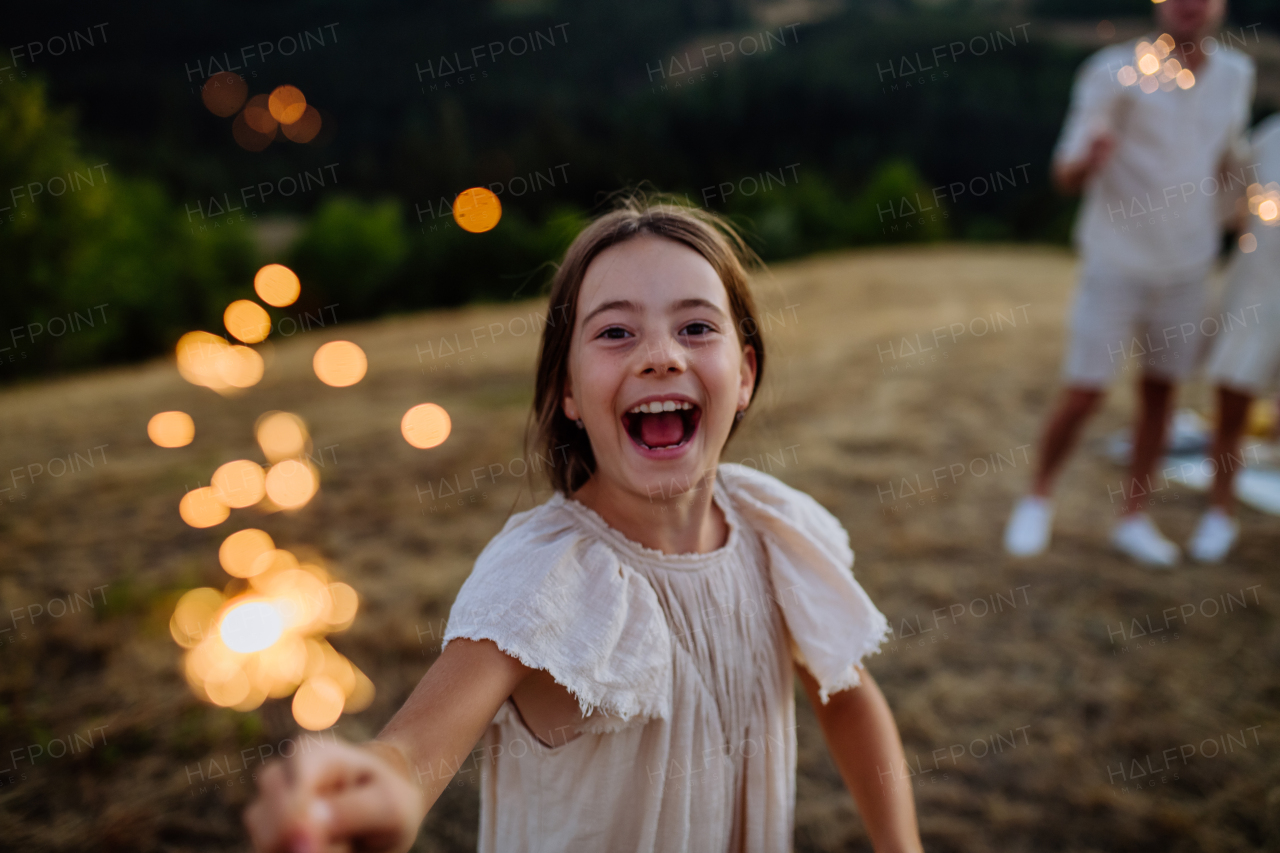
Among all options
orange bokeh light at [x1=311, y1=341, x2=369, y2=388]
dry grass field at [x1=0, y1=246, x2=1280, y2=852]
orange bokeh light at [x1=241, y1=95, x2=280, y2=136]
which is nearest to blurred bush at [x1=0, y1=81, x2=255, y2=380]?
orange bokeh light at [x1=311, y1=341, x2=369, y2=388]

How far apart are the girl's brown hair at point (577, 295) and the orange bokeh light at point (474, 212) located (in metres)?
31.7

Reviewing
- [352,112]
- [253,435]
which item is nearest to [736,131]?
[352,112]

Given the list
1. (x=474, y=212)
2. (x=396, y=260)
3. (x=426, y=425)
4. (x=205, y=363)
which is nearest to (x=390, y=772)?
(x=426, y=425)

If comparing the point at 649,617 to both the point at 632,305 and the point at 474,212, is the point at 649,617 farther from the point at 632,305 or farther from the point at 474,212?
the point at 474,212

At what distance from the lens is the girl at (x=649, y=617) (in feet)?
3.44

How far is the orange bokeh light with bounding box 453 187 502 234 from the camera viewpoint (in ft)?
108

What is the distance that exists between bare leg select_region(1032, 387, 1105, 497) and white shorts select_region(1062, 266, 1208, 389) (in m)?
0.06

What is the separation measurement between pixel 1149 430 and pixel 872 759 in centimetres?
285

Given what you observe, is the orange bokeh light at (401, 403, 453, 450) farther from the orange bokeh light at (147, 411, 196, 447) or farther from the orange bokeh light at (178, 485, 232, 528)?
the orange bokeh light at (147, 411, 196, 447)

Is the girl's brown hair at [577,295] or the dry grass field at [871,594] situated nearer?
the girl's brown hair at [577,295]

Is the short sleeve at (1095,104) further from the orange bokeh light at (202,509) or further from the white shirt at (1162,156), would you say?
the orange bokeh light at (202,509)

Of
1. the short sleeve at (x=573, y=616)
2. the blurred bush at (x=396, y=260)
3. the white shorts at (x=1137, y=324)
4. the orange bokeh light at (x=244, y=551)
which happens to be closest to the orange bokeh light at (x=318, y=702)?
the orange bokeh light at (x=244, y=551)

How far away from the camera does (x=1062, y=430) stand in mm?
3289

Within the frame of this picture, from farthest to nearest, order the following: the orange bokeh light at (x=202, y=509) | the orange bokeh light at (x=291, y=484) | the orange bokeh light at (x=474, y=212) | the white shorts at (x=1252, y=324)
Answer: the orange bokeh light at (x=474, y=212) → the orange bokeh light at (x=291, y=484) → the orange bokeh light at (x=202, y=509) → the white shorts at (x=1252, y=324)
